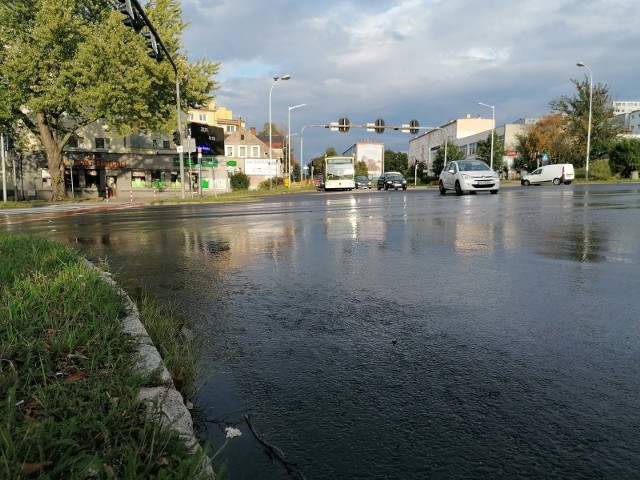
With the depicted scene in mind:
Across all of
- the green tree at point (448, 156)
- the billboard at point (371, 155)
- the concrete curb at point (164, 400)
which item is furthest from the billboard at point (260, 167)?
the billboard at point (371, 155)

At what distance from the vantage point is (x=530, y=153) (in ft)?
231

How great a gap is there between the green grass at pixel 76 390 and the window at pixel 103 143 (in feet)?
171

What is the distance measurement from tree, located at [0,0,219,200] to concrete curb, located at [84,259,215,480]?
98.0 ft

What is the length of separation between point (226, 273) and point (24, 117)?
1394 inches

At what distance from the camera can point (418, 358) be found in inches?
140

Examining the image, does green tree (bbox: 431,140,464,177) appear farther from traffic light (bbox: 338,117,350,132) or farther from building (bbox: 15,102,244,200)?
building (bbox: 15,102,244,200)

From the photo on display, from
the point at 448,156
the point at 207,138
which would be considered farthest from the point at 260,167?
the point at 448,156

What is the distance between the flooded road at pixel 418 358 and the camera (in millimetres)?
2420

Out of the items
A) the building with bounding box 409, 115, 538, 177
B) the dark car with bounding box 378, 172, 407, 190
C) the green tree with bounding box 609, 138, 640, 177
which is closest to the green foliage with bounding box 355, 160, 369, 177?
the building with bounding box 409, 115, 538, 177

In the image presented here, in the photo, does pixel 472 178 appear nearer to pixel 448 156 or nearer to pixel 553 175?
pixel 553 175

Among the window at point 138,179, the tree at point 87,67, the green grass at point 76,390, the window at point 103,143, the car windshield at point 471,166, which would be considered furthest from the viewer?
the window at point 138,179

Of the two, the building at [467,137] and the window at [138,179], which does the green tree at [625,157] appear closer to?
the building at [467,137]

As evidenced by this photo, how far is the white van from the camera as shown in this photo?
143 ft

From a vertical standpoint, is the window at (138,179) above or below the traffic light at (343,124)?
below
